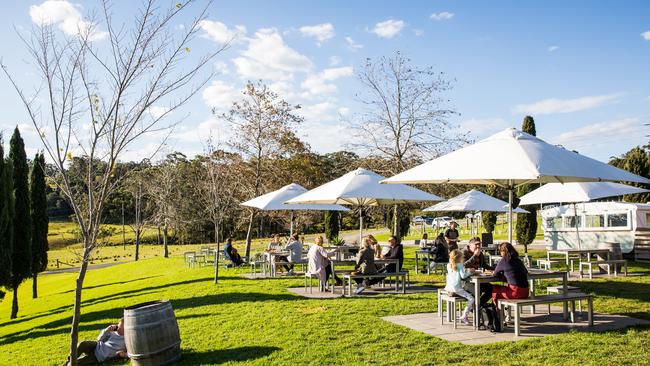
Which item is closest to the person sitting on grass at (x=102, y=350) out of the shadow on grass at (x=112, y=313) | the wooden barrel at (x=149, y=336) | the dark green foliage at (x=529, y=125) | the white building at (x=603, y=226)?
the wooden barrel at (x=149, y=336)

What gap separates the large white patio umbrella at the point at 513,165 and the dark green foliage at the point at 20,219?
59.8 ft

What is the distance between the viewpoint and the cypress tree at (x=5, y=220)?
1830 centimetres

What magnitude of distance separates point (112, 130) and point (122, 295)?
1200 cm

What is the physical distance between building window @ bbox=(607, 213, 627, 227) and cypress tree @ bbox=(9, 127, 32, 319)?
22032 mm

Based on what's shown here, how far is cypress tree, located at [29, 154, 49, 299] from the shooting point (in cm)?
2362

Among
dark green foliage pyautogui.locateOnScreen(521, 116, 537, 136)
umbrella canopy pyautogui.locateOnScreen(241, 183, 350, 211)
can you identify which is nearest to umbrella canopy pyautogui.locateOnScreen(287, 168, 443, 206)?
umbrella canopy pyautogui.locateOnScreen(241, 183, 350, 211)

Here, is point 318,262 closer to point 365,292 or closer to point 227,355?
point 365,292

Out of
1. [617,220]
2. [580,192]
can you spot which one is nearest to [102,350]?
[580,192]

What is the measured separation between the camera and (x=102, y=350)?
7844 mm

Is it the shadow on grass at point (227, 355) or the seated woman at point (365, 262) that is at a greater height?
the seated woman at point (365, 262)

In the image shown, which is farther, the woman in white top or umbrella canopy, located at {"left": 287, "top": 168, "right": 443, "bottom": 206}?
umbrella canopy, located at {"left": 287, "top": 168, "right": 443, "bottom": 206}

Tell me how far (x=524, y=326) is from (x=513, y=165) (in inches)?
93.7

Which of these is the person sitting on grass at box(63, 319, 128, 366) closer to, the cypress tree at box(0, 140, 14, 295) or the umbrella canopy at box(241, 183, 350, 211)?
the umbrella canopy at box(241, 183, 350, 211)

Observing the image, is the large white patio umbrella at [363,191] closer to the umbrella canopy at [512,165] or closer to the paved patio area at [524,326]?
the umbrella canopy at [512,165]
